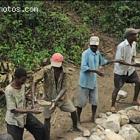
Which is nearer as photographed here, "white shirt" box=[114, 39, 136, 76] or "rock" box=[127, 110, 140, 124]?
"rock" box=[127, 110, 140, 124]

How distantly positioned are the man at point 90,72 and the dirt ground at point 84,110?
0.36 m

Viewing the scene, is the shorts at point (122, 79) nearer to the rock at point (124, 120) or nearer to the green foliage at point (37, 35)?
the rock at point (124, 120)

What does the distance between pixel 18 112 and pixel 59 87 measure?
99cm

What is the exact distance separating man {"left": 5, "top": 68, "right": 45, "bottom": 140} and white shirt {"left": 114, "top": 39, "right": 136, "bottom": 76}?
204 cm

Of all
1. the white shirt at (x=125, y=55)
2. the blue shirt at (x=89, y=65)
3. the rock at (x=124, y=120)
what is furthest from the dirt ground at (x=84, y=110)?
the white shirt at (x=125, y=55)

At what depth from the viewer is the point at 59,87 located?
6.81m

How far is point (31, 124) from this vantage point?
20.7ft

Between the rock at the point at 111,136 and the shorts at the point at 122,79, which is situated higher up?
the shorts at the point at 122,79

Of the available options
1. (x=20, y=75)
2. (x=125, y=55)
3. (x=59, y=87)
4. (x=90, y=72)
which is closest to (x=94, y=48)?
(x=90, y=72)

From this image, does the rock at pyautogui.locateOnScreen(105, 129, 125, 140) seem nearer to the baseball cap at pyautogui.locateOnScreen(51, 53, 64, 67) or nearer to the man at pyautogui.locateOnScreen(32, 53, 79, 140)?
the man at pyautogui.locateOnScreen(32, 53, 79, 140)

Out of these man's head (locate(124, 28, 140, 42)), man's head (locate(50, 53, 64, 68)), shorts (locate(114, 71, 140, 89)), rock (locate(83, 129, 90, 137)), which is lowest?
rock (locate(83, 129, 90, 137))

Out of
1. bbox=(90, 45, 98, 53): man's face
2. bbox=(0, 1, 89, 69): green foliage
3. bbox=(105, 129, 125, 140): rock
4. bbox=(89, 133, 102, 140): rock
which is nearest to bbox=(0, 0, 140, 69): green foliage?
bbox=(0, 1, 89, 69): green foliage

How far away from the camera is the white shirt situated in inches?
300

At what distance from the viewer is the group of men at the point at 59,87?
19.7 ft
